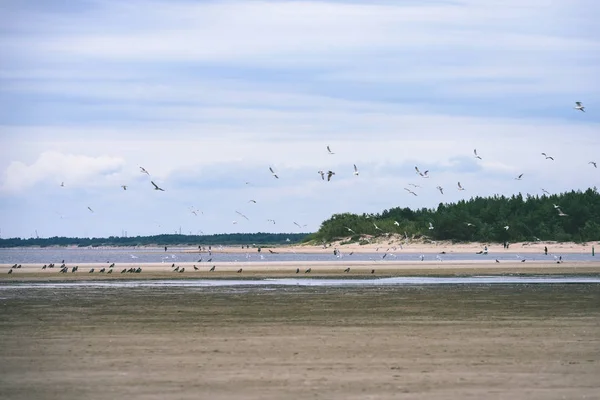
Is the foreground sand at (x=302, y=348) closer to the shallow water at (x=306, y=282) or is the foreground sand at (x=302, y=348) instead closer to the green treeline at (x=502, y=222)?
the shallow water at (x=306, y=282)

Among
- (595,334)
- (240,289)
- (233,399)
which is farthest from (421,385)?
(240,289)

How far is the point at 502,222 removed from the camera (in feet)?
440

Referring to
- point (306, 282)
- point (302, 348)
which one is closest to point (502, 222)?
point (306, 282)

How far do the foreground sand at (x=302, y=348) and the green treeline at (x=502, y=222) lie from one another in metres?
95.3

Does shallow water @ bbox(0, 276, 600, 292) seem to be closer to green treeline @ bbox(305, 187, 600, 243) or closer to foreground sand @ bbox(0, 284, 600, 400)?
foreground sand @ bbox(0, 284, 600, 400)

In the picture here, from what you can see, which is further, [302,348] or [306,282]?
[306,282]

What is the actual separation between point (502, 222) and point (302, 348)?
11576 cm

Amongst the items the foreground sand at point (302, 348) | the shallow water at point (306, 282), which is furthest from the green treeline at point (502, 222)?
the foreground sand at point (302, 348)

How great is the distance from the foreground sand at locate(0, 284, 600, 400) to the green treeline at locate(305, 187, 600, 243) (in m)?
95.3

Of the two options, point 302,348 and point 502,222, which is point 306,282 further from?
point 502,222

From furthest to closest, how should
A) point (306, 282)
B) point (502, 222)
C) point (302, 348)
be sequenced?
point (502, 222) < point (306, 282) < point (302, 348)

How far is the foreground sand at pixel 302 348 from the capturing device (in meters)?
16.2

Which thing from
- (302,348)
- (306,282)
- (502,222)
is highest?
(502,222)

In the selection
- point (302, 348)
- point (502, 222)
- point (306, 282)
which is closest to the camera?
point (302, 348)
